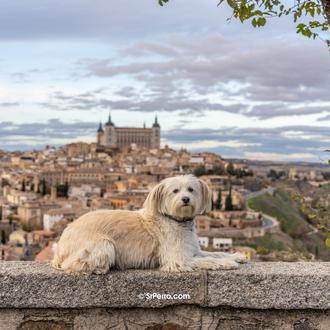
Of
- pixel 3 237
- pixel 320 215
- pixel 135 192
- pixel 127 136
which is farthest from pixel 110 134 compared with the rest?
pixel 320 215

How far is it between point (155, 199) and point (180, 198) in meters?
0.14

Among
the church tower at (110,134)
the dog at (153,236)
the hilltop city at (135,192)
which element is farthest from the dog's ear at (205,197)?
the church tower at (110,134)

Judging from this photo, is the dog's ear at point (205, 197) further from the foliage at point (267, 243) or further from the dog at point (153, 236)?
the foliage at point (267, 243)

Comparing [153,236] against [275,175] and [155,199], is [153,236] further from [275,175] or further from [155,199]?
[275,175]

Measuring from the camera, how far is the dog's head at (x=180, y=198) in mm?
2775

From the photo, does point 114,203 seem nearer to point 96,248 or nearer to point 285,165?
point 96,248

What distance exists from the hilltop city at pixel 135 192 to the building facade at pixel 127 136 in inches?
8.1

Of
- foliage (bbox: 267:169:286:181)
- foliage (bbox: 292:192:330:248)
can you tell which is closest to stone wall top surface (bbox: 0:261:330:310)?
foliage (bbox: 292:192:330:248)

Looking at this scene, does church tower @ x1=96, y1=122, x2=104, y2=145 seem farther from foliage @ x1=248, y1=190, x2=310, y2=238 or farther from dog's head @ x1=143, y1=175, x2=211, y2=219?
dog's head @ x1=143, y1=175, x2=211, y2=219

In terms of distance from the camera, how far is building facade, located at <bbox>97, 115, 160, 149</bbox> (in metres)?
135

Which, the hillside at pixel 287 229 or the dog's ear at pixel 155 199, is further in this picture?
the hillside at pixel 287 229

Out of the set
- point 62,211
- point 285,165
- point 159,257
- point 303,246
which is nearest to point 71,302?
point 159,257

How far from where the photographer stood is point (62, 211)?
202 feet

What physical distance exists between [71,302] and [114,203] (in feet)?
220
